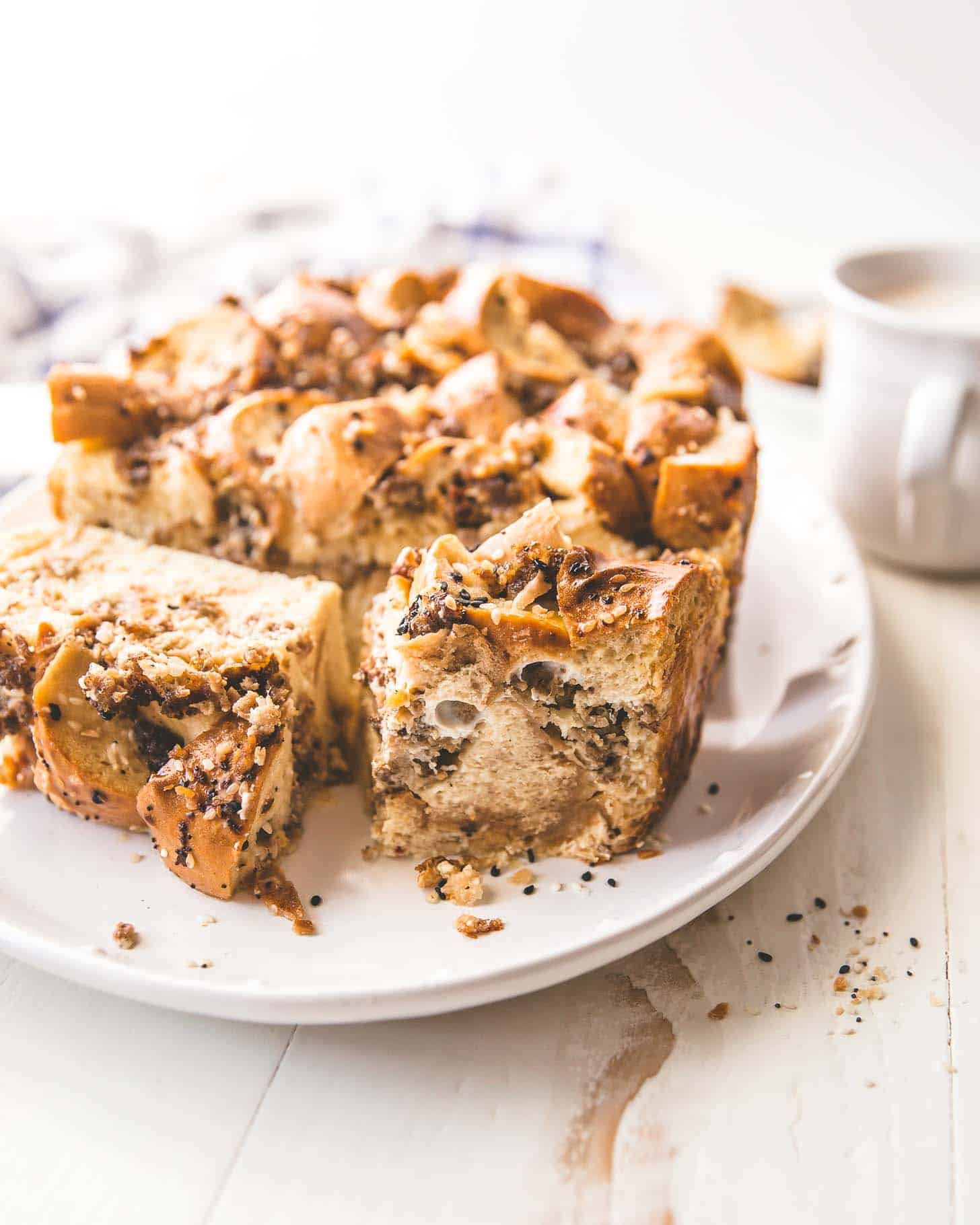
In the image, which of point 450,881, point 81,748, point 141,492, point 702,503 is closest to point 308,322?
point 141,492

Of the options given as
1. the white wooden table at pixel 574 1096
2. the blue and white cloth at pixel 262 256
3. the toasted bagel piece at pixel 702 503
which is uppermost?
the toasted bagel piece at pixel 702 503

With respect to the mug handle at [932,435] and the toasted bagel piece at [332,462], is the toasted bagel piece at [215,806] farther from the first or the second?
the mug handle at [932,435]

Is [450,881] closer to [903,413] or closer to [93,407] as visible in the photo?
[93,407]

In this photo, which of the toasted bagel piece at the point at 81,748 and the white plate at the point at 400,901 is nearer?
the white plate at the point at 400,901

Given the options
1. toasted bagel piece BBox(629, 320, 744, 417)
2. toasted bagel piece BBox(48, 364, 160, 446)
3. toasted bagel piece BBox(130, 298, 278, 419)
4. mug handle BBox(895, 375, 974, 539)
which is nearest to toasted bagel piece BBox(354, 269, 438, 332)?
toasted bagel piece BBox(130, 298, 278, 419)

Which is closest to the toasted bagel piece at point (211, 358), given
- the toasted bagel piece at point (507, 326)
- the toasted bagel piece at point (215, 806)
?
the toasted bagel piece at point (507, 326)

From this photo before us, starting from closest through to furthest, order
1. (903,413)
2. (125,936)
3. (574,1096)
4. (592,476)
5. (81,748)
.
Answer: (574,1096) < (125,936) < (81,748) < (592,476) < (903,413)

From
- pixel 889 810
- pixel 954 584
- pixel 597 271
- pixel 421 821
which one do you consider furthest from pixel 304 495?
pixel 597 271
